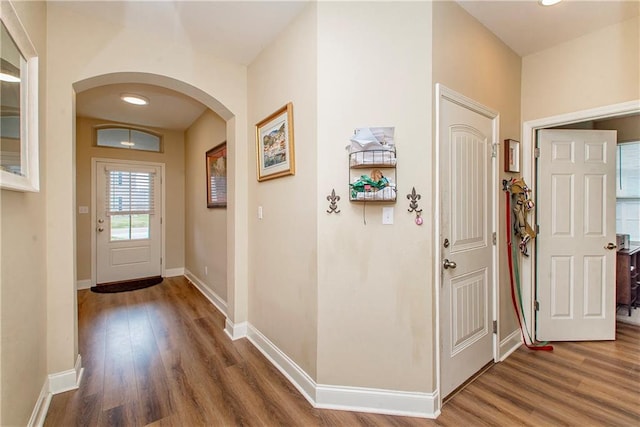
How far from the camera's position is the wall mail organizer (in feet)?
5.41

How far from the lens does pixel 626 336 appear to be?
2.70m

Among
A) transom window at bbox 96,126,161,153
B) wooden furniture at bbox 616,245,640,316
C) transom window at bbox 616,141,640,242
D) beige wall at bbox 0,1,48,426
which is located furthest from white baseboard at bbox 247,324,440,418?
transom window at bbox 96,126,161,153

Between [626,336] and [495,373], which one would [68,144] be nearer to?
[495,373]

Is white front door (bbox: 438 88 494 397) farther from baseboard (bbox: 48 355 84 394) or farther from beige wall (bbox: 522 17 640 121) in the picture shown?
baseboard (bbox: 48 355 84 394)

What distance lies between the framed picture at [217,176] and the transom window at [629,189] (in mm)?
4782

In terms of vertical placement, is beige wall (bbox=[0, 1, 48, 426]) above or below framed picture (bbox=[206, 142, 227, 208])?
below

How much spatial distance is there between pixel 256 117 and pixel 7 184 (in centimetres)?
173

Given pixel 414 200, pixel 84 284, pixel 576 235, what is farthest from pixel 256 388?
pixel 84 284

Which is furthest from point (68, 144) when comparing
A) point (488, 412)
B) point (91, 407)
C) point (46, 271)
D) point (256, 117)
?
point (488, 412)

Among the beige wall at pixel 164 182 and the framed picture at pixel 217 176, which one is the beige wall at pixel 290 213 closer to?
the framed picture at pixel 217 176

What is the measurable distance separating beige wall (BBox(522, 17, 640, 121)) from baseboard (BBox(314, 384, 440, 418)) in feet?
8.54

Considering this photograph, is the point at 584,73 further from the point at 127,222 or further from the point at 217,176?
the point at 127,222

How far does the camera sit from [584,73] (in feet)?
7.64

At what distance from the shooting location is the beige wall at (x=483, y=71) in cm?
178
